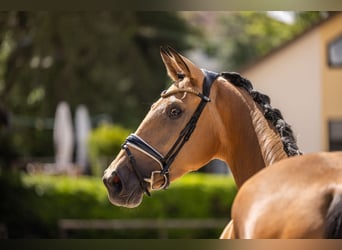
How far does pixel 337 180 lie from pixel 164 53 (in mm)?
881

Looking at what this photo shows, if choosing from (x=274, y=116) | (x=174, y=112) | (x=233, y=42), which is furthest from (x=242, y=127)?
(x=233, y=42)

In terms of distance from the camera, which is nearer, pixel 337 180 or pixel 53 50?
pixel 337 180

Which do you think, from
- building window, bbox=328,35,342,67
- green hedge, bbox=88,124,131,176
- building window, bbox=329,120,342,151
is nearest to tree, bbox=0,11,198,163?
green hedge, bbox=88,124,131,176

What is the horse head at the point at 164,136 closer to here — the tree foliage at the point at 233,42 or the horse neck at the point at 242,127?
the horse neck at the point at 242,127

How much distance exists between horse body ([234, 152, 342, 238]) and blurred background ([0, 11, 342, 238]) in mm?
6478

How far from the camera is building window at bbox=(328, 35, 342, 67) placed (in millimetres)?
10789

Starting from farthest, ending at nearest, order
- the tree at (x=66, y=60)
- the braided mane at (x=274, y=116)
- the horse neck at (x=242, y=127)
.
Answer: the tree at (x=66, y=60)
the horse neck at (x=242, y=127)
the braided mane at (x=274, y=116)

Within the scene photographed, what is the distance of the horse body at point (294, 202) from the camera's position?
1.52m

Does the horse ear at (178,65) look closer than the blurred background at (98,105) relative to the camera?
Yes

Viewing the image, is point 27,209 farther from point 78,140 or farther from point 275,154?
point 275,154

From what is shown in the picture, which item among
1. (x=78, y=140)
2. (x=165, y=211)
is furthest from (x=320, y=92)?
(x=78, y=140)

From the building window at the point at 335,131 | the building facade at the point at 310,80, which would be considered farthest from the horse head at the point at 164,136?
the building window at the point at 335,131

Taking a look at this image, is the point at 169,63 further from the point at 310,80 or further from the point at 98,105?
the point at 98,105
